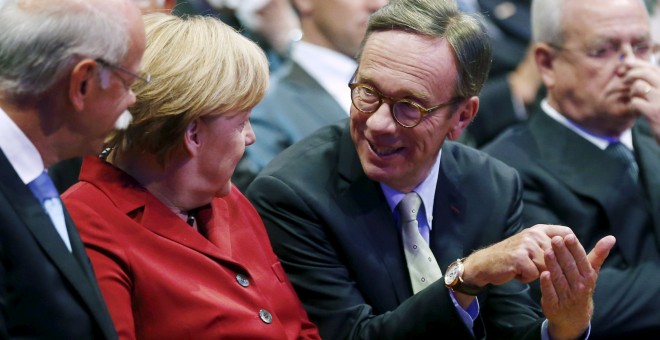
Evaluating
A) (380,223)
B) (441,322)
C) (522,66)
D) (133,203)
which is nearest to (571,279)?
(441,322)

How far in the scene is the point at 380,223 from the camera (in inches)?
109

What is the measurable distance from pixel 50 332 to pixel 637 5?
A: 2.30m

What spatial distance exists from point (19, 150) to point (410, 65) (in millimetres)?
1096

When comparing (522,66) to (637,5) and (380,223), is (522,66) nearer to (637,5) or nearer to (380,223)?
(637,5)

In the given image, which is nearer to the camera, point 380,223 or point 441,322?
point 441,322

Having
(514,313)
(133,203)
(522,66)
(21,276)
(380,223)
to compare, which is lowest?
(522,66)

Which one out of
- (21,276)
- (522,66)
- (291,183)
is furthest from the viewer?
(522,66)

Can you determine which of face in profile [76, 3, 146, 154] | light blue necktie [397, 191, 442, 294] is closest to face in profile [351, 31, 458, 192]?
light blue necktie [397, 191, 442, 294]

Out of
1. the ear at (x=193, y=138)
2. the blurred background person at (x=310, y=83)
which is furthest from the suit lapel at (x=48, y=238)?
the blurred background person at (x=310, y=83)

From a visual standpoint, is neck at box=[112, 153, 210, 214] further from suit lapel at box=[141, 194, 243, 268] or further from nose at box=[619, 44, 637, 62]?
nose at box=[619, 44, 637, 62]

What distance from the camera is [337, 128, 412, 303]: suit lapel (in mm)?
2760

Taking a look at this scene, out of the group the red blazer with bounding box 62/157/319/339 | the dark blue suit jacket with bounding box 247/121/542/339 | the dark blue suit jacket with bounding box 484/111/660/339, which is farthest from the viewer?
the dark blue suit jacket with bounding box 484/111/660/339

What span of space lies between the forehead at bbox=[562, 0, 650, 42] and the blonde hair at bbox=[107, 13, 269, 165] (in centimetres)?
138

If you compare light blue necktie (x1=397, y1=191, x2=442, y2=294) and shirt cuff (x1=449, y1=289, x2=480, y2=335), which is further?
light blue necktie (x1=397, y1=191, x2=442, y2=294)
